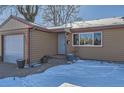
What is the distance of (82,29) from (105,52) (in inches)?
94.5

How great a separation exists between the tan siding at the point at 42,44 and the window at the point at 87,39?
1.82 meters

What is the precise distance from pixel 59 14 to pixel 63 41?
1384 centimetres

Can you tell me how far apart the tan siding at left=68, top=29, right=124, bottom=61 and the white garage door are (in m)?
5.02

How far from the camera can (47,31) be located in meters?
14.8

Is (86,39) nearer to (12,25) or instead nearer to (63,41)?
(63,41)

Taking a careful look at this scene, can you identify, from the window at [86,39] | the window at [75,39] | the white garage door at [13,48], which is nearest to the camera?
the white garage door at [13,48]

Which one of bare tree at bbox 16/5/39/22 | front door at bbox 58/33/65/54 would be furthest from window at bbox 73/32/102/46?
bare tree at bbox 16/5/39/22

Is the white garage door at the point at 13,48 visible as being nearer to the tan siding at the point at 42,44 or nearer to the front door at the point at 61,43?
the tan siding at the point at 42,44

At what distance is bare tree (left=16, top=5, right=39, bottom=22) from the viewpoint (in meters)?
26.3

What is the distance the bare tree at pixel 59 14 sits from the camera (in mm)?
28423

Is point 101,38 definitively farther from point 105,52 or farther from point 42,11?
point 42,11

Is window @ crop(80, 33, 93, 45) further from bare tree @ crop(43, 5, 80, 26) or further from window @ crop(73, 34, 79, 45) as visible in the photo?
bare tree @ crop(43, 5, 80, 26)

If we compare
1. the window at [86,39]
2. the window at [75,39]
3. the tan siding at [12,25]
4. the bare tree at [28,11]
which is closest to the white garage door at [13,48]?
the tan siding at [12,25]
